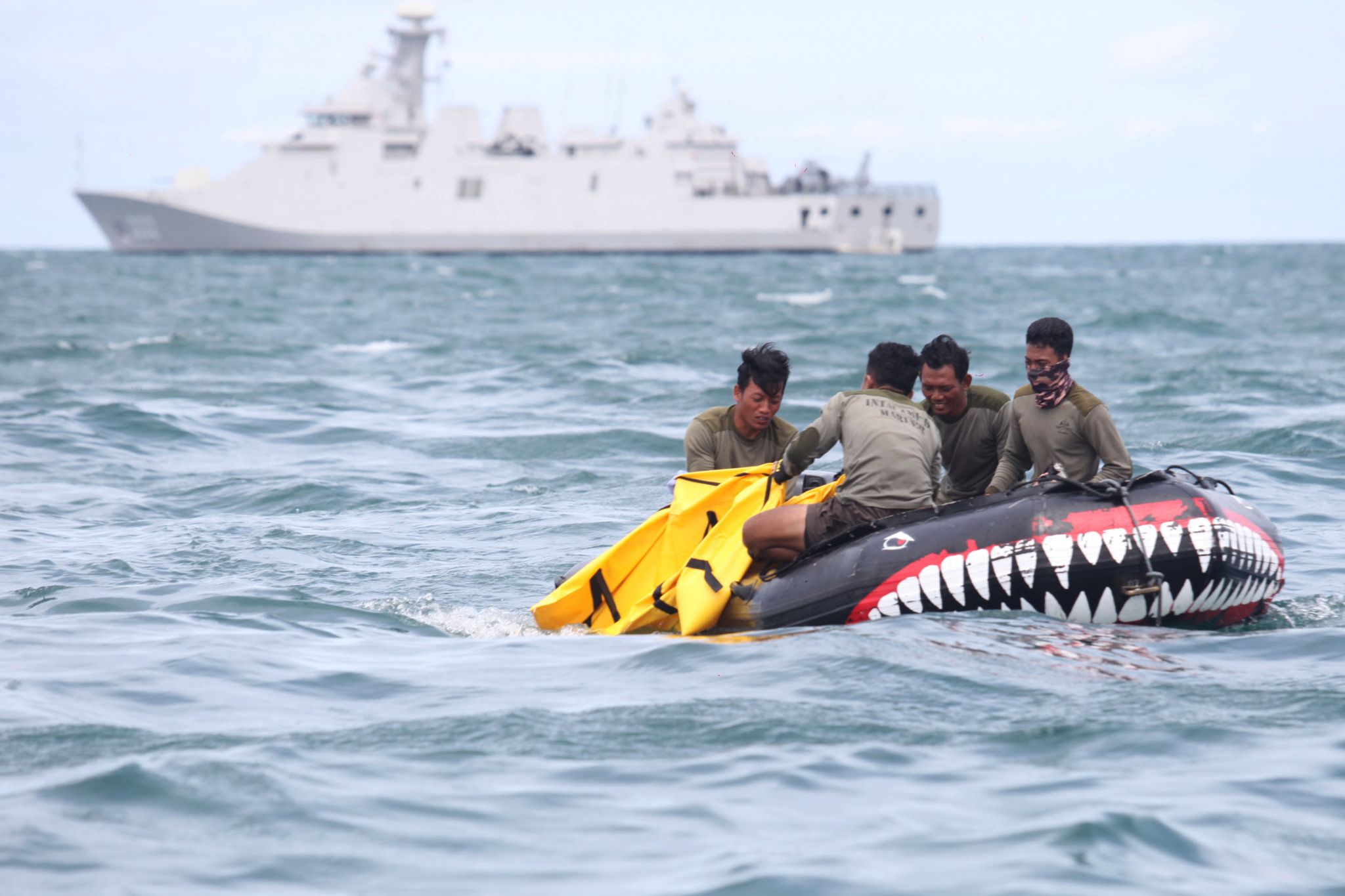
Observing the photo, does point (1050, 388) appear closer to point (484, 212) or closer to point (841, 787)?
point (841, 787)

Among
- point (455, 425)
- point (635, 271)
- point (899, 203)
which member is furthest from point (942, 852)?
point (899, 203)

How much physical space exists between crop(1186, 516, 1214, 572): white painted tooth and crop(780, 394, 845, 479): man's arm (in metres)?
1.66

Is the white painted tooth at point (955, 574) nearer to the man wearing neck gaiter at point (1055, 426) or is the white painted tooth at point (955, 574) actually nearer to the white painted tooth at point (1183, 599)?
the man wearing neck gaiter at point (1055, 426)

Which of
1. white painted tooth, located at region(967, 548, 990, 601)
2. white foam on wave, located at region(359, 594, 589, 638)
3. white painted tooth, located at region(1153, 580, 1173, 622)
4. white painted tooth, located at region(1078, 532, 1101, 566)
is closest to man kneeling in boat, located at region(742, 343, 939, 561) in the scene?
white painted tooth, located at region(967, 548, 990, 601)

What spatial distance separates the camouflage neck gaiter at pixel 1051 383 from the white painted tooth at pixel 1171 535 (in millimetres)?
849

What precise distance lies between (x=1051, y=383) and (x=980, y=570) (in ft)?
3.34

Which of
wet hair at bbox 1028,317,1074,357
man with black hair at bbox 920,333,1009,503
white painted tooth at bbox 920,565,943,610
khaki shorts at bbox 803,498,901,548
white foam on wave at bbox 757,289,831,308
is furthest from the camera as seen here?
white foam on wave at bbox 757,289,831,308

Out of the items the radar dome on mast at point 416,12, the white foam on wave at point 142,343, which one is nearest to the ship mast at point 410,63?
the radar dome on mast at point 416,12

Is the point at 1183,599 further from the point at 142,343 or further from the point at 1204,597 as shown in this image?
the point at 142,343

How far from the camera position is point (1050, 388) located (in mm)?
6637

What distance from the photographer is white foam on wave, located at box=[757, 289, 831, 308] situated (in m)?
37.3

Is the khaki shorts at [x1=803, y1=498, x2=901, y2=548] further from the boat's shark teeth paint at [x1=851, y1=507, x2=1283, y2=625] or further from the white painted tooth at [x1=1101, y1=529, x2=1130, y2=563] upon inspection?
the white painted tooth at [x1=1101, y1=529, x2=1130, y2=563]

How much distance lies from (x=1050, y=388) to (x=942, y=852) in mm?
3234

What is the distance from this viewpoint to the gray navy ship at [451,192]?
232ft
